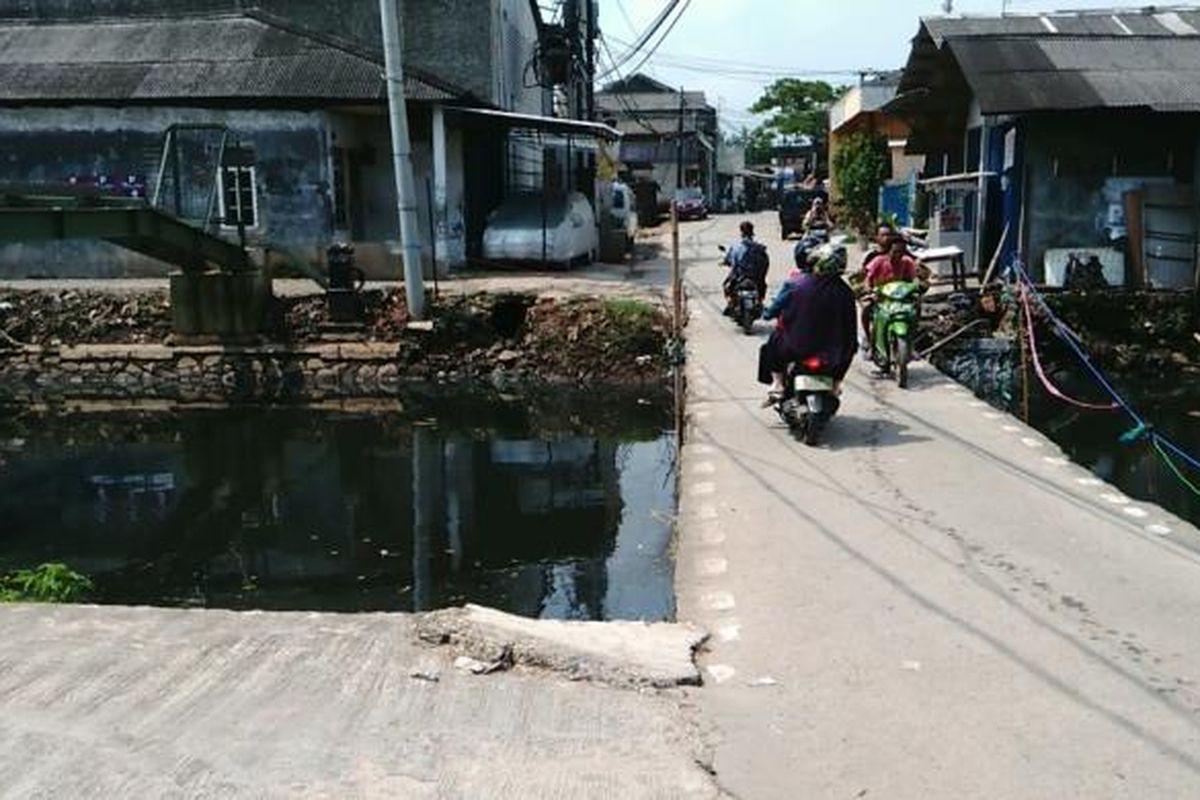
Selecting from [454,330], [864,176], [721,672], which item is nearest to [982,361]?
[454,330]

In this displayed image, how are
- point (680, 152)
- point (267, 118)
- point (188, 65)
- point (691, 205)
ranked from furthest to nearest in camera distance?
point (680, 152)
point (691, 205)
point (188, 65)
point (267, 118)

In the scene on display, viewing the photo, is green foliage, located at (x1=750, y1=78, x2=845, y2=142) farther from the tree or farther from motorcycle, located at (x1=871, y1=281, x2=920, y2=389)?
motorcycle, located at (x1=871, y1=281, x2=920, y2=389)

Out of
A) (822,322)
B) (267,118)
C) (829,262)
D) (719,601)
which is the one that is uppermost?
(267,118)

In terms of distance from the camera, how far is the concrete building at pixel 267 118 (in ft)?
68.6

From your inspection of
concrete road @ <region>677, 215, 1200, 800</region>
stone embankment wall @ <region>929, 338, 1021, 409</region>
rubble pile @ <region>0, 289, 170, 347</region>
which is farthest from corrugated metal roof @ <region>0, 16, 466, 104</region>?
concrete road @ <region>677, 215, 1200, 800</region>

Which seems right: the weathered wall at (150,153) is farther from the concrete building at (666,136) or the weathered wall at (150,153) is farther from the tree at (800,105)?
the tree at (800,105)

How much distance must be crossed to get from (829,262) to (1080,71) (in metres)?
10.4

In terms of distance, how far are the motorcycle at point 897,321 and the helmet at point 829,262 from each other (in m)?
2.23

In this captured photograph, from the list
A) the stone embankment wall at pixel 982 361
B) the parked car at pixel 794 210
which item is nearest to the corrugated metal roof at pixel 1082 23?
the stone embankment wall at pixel 982 361

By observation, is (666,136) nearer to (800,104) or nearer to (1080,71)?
(800,104)

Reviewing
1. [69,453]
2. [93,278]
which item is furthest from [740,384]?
[93,278]

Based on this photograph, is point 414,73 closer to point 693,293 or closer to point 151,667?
point 693,293

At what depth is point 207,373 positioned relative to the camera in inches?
705

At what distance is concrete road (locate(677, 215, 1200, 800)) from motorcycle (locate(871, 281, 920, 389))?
2331 mm
